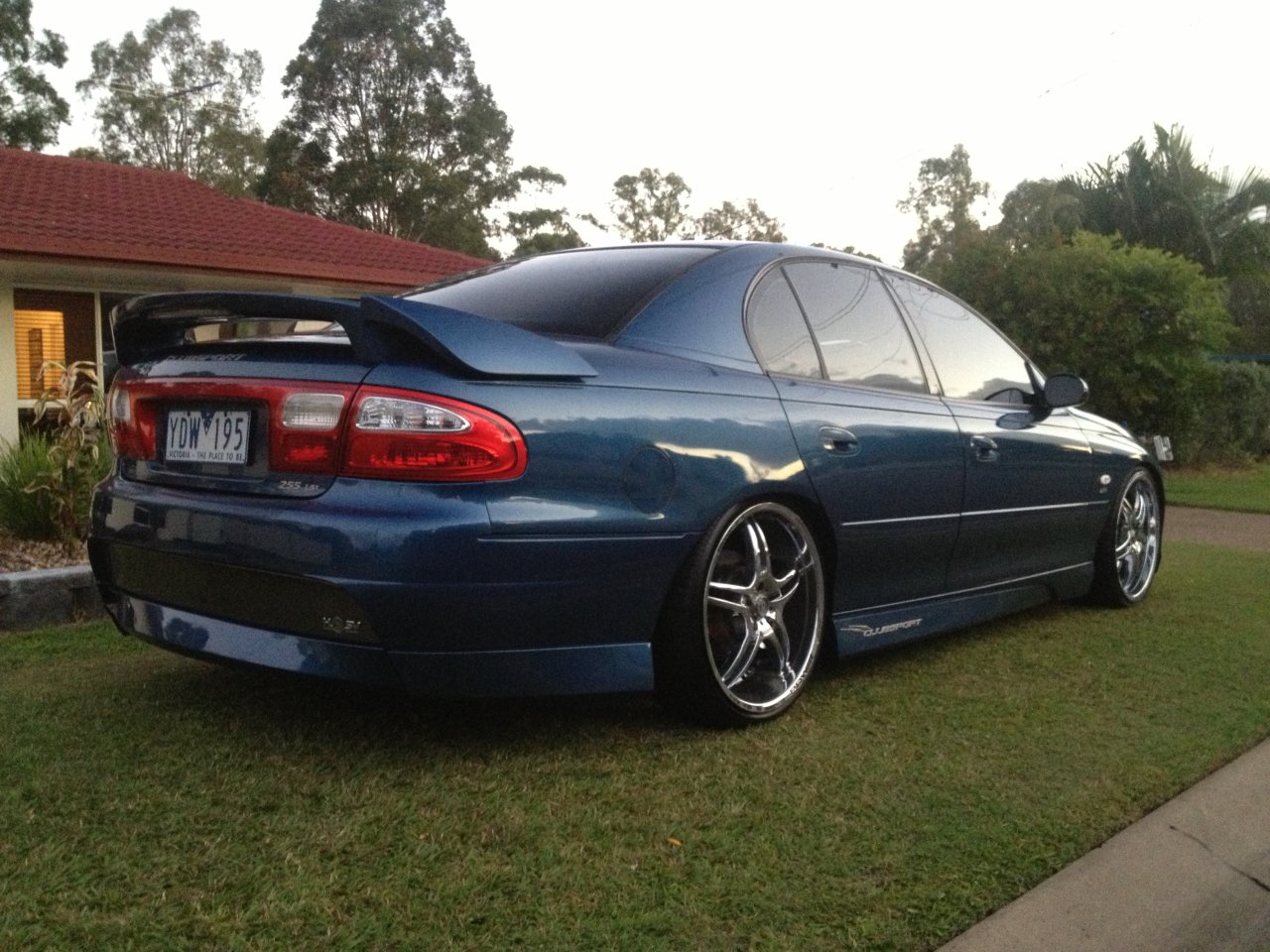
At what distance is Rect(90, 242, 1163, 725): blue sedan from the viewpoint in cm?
292

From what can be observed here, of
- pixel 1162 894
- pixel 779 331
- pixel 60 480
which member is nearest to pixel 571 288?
pixel 779 331

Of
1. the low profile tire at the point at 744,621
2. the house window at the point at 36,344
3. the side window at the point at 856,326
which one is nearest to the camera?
the low profile tire at the point at 744,621

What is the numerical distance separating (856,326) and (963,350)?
31.5 inches

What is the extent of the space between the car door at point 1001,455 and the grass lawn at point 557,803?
20.6 inches

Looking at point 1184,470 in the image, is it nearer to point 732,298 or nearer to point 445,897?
point 732,298

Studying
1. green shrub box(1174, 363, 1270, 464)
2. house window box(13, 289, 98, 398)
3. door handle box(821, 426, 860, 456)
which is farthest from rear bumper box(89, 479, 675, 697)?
green shrub box(1174, 363, 1270, 464)

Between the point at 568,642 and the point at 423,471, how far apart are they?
0.59 meters

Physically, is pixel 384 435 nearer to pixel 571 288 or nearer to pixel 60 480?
pixel 571 288

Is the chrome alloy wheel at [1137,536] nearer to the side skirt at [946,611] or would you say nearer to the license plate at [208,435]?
the side skirt at [946,611]

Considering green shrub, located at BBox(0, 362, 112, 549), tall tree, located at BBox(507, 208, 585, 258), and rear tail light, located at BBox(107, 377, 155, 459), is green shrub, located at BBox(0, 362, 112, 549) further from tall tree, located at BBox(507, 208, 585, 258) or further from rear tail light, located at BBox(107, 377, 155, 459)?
tall tree, located at BBox(507, 208, 585, 258)

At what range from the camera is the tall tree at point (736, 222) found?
147ft

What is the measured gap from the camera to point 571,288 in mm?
3801

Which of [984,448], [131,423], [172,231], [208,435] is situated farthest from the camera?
[172,231]

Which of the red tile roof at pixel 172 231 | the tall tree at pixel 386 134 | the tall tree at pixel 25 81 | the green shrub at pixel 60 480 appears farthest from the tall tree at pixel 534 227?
the green shrub at pixel 60 480
